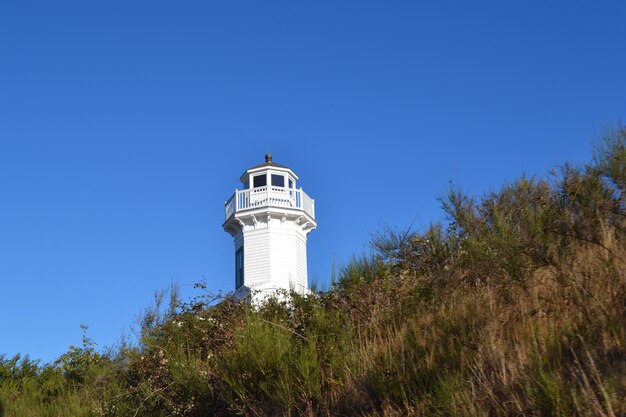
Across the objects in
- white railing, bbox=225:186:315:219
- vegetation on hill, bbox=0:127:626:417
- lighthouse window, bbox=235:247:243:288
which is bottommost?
vegetation on hill, bbox=0:127:626:417

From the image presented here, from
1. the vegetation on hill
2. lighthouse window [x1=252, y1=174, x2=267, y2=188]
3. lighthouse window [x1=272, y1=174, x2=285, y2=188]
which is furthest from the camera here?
lighthouse window [x1=252, y1=174, x2=267, y2=188]

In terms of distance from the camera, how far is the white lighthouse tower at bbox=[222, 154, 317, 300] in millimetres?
31672

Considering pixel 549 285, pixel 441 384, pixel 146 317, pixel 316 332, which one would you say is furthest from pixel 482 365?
pixel 146 317

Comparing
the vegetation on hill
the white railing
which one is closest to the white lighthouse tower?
the white railing

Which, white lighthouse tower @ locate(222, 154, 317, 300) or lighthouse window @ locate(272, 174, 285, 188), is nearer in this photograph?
white lighthouse tower @ locate(222, 154, 317, 300)

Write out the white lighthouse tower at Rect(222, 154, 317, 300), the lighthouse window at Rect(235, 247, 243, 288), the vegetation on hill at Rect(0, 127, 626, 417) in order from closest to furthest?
the vegetation on hill at Rect(0, 127, 626, 417) → the white lighthouse tower at Rect(222, 154, 317, 300) → the lighthouse window at Rect(235, 247, 243, 288)

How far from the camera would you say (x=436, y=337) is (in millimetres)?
6117

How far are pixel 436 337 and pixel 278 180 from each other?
27.8 meters

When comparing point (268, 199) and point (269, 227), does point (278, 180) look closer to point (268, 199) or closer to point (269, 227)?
point (268, 199)

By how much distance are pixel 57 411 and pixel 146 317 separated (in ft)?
7.74

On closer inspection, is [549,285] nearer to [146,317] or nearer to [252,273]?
[146,317]

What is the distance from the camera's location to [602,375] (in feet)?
15.0

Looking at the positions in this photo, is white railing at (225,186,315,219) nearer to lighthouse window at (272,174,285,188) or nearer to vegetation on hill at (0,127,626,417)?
lighthouse window at (272,174,285,188)

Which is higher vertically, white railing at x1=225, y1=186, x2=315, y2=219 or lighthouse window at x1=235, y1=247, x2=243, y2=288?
white railing at x1=225, y1=186, x2=315, y2=219
